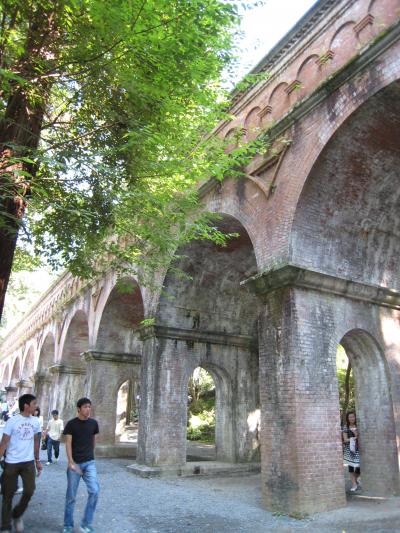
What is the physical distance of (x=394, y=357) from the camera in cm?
897

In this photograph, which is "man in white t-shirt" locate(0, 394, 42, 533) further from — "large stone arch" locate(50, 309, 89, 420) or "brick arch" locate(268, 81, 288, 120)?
"large stone arch" locate(50, 309, 89, 420)

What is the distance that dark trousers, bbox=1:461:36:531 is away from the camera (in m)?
5.08

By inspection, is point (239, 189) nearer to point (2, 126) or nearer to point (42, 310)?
point (2, 126)

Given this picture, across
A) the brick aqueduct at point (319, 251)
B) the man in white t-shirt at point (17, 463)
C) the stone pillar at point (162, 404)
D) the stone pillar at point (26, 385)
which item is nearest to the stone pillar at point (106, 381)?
the stone pillar at point (162, 404)

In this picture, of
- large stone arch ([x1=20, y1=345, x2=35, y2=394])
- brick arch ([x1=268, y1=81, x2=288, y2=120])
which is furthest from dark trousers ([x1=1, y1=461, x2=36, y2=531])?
large stone arch ([x1=20, y1=345, x2=35, y2=394])

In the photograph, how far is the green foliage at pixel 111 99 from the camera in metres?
5.09

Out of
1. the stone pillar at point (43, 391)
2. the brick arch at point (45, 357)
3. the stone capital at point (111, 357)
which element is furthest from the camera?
the brick arch at point (45, 357)

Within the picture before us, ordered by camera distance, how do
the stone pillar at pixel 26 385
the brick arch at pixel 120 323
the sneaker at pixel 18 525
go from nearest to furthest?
the sneaker at pixel 18 525 < the brick arch at pixel 120 323 < the stone pillar at pixel 26 385

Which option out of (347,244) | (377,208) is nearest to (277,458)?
(347,244)

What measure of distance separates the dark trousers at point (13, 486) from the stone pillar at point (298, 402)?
4036 mm

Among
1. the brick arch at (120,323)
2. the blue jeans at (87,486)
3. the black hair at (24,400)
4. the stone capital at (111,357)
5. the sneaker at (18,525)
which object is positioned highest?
the brick arch at (120,323)

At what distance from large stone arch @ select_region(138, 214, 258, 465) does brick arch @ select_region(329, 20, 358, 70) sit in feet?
14.2

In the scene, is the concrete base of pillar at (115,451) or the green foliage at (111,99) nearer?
the green foliage at (111,99)

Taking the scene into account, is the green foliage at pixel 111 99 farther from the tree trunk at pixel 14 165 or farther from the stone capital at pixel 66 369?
the stone capital at pixel 66 369
